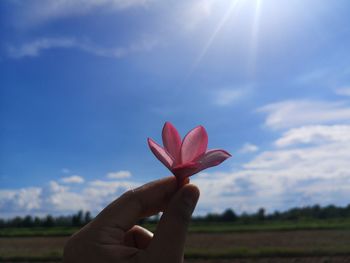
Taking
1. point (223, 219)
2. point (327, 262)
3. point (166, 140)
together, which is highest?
point (223, 219)

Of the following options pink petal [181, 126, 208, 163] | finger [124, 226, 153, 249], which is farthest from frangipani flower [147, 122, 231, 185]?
finger [124, 226, 153, 249]

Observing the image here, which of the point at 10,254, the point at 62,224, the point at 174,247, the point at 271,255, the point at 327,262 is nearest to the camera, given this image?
the point at 174,247

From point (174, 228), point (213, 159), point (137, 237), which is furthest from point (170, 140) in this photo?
point (137, 237)

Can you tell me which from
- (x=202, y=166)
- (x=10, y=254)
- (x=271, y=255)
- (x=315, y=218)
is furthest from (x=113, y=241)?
(x=315, y=218)

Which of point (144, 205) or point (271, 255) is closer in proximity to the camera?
point (144, 205)

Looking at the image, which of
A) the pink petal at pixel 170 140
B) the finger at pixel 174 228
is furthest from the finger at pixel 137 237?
the pink petal at pixel 170 140

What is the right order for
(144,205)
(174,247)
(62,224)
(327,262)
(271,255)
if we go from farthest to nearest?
(62,224) → (271,255) → (327,262) → (144,205) → (174,247)

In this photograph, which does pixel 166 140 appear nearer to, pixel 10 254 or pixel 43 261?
pixel 43 261
